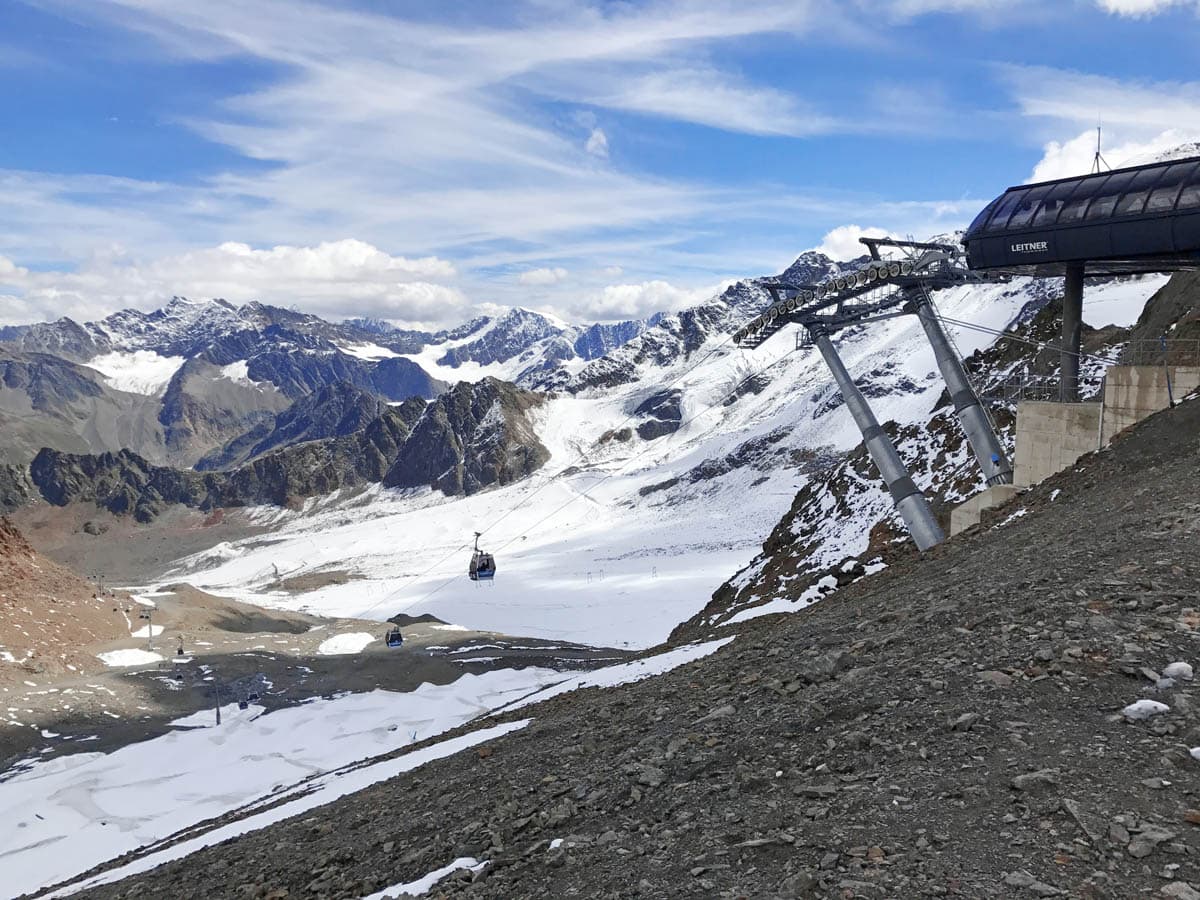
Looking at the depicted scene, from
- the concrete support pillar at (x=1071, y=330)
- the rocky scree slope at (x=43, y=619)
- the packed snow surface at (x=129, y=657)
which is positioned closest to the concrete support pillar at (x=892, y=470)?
the concrete support pillar at (x=1071, y=330)

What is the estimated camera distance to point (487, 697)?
165ft

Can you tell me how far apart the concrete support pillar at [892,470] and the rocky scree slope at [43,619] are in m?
64.2

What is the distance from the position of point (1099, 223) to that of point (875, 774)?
19092mm

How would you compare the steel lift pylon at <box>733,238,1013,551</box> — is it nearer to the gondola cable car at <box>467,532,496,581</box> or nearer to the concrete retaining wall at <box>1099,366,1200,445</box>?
the concrete retaining wall at <box>1099,366,1200,445</box>

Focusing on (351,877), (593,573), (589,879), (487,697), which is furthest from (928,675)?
(593,573)

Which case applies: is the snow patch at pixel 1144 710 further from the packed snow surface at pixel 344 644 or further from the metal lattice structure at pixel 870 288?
the packed snow surface at pixel 344 644

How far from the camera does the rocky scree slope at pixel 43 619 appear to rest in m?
64.7

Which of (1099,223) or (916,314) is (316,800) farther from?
(1099,223)

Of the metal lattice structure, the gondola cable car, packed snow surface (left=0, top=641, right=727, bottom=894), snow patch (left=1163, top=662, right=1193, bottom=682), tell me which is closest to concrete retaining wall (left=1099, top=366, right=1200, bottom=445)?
the metal lattice structure

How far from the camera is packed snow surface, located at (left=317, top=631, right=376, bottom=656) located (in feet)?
274

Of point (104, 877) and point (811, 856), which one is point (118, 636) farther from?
point (811, 856)

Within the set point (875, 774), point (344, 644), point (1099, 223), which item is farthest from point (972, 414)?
point (344, 644)

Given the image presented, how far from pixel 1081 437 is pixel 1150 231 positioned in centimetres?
557

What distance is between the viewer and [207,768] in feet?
132
